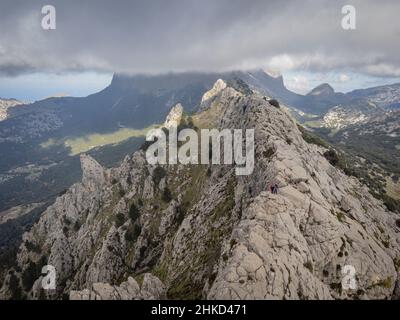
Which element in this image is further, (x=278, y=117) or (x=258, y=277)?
(x=278, y=117)

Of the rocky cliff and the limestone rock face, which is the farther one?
the limestone rock face

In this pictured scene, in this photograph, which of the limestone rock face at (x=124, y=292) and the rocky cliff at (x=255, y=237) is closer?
the rocky cliff at (x=255, y=237)

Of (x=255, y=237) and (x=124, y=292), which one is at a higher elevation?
(x=255, y=237)

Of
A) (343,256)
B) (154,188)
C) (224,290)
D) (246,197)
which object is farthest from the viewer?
(154,188)

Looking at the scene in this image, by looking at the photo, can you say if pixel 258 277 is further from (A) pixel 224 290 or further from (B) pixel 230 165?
(B) pixel 230 165

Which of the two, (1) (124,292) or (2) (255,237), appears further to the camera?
(1) (124,292)
